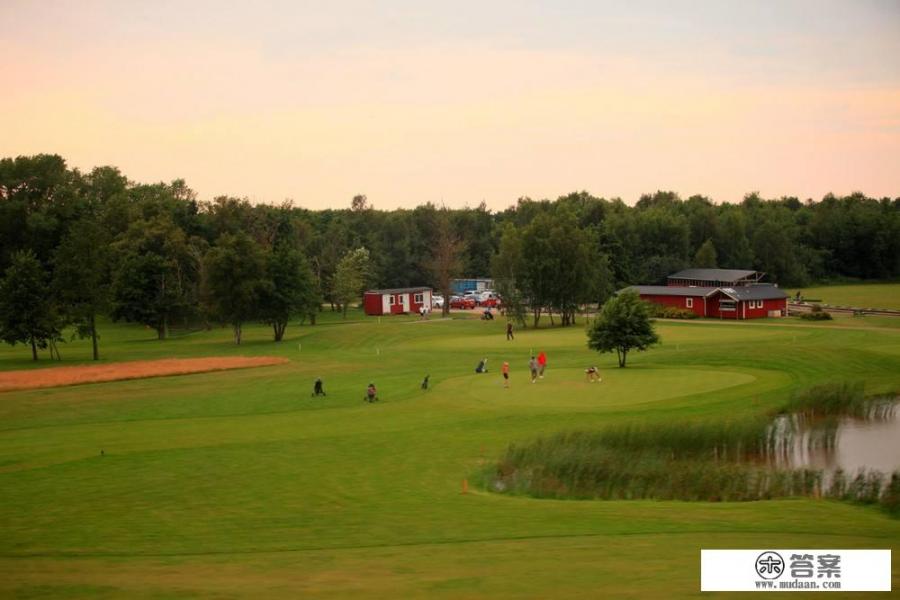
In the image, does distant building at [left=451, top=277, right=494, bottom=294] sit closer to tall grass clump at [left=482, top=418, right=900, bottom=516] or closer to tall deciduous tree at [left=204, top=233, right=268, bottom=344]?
tall deciduous tree at [left=204, top=233, right=268, bottom=344]

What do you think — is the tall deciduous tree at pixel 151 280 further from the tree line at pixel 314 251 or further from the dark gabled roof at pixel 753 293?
the dark gabled roof at pixel 753 293

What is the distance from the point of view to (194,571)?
19.1m

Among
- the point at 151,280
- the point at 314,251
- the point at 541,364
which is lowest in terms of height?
the point at 541,364

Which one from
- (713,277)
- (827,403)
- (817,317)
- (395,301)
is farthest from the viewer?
(713,277)

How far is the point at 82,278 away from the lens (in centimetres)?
7644

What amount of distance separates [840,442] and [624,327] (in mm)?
18914

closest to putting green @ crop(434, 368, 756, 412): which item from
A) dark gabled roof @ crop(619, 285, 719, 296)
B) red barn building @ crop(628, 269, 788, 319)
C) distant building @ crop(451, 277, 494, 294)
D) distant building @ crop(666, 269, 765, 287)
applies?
red barn building @ crop(628, 269, 788, 319)

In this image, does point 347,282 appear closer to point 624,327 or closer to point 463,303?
point 463,303

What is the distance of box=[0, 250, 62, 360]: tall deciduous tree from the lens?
72562 millimetres

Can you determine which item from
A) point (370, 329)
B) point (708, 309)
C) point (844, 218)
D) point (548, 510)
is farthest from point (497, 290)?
point (844, 218)

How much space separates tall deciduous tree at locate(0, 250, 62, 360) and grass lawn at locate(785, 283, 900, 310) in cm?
8581

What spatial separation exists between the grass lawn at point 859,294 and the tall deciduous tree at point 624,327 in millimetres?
59272

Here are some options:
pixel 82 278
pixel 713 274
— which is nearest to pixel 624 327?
pixel 82 278

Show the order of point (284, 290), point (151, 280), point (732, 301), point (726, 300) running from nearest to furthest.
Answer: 1. point (284, 290)
2. point (151, 280)
3. point (732, 301)
4. point (726, 300)
